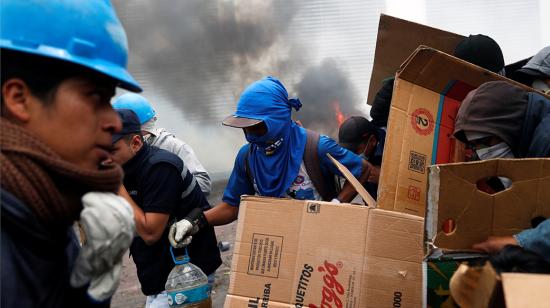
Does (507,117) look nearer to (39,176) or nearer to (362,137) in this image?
(362,137)

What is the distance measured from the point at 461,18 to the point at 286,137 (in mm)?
6562

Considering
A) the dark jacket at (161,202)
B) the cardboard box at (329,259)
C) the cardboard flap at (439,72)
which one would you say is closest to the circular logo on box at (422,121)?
the cardboard flap at (439,72)

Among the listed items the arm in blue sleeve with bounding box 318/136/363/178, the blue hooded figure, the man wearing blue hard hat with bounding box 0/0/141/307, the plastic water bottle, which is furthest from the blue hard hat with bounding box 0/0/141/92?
the plastic water bottle

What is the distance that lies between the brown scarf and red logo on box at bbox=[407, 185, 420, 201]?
5.06 ft

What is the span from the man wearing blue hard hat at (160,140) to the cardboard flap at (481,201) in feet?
7.24

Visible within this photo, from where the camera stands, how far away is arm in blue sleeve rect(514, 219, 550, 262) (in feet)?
4.39

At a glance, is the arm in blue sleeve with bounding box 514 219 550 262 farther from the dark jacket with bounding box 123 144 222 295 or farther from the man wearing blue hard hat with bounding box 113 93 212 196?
the man wearing blue hard hat with bounding box 113 93 212 196

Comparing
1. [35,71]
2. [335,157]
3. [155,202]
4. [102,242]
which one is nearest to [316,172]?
[335,157]

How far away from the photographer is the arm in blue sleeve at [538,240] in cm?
134

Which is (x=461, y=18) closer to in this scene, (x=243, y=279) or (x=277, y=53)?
(x=277, y=53)

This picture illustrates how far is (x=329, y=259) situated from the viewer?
192cm

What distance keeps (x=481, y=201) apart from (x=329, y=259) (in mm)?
662

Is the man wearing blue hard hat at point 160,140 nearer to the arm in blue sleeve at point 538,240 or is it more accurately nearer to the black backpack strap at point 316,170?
the black backpack strap at point 316,170

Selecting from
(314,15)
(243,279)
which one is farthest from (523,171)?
(314,15)
